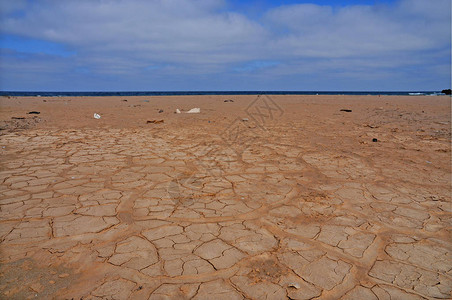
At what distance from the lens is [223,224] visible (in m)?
2.15

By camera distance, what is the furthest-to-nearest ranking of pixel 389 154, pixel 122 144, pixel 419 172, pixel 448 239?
pixel 122 144 → pixel 389 154 → pixel 419 172 → pixel 448 239

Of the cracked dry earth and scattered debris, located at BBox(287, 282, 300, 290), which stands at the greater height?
the cracked dry earth

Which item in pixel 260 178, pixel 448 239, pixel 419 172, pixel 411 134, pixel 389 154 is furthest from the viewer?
pixel 411 134

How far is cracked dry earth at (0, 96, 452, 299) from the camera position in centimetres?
152

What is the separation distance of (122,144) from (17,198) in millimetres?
2333

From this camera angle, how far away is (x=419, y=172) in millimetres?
3461

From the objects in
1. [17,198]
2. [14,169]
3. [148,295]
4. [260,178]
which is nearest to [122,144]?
[14,169]

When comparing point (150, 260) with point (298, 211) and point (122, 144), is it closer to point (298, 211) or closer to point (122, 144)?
point (298, 211)

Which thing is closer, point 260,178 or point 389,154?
point 260,178

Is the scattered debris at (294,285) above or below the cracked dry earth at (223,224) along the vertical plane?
below

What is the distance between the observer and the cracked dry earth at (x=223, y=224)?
4.97ft

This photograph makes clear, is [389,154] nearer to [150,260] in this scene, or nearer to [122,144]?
[150,260]

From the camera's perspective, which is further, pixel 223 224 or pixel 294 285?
pixel 223 224

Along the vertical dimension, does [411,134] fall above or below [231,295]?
above
